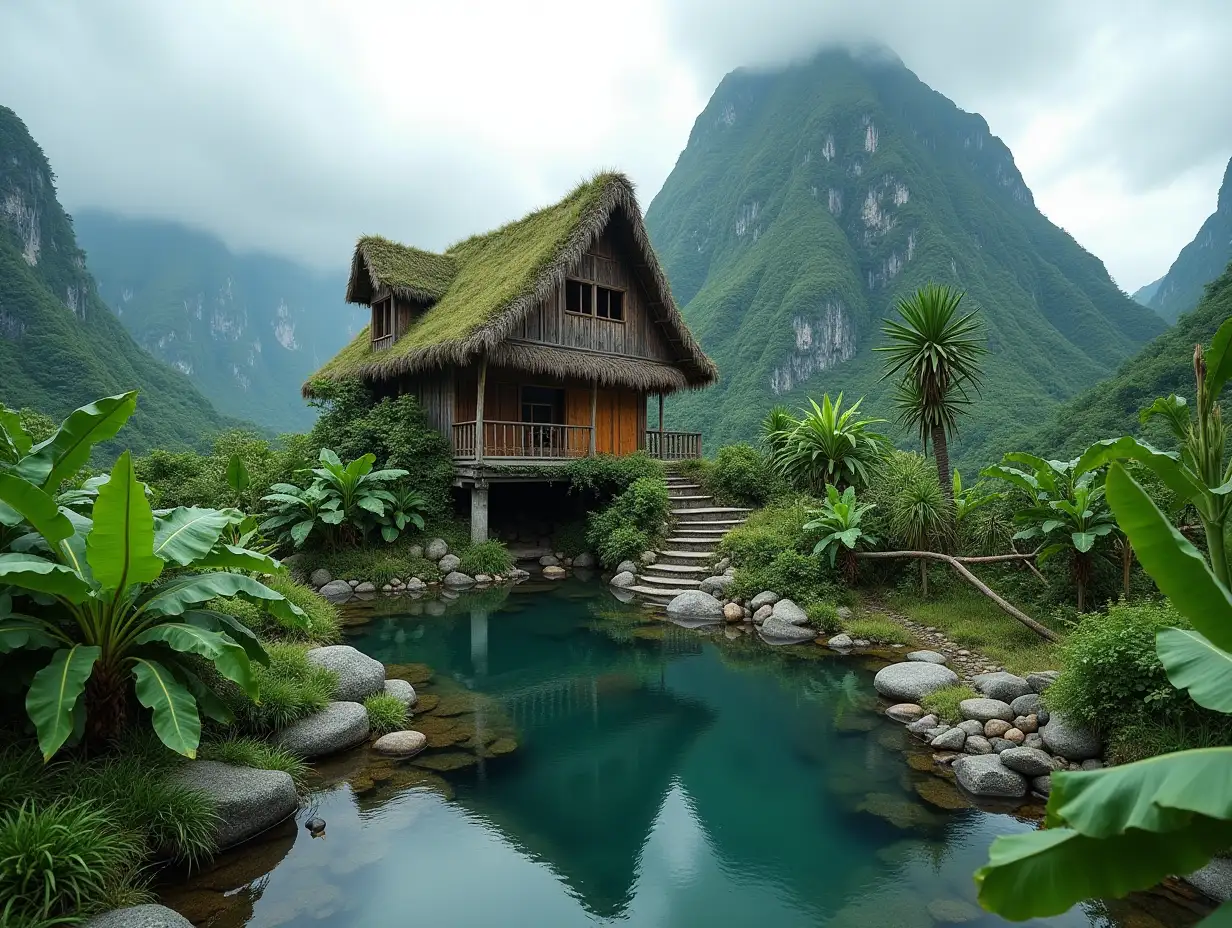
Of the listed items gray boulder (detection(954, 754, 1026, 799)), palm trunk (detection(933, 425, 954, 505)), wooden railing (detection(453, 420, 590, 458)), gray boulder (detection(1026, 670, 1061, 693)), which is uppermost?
wooden railing (detection(453, 420, 590, 458))

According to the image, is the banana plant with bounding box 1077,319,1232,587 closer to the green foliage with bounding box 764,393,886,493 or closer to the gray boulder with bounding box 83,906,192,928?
the gray boulder with bounding box 83,906,192,928

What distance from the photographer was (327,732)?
5.91 meters

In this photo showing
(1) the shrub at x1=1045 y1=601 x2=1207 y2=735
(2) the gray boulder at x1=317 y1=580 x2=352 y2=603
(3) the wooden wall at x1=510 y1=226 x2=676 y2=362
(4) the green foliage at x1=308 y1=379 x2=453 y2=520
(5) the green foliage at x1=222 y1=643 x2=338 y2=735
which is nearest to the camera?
(1) the shrub at x1=1045 y1=601 x2=1207 y2=735

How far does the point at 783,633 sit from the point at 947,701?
11.0 feet

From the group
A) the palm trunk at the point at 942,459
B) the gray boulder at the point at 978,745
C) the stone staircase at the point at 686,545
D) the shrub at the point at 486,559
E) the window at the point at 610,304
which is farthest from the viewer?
the window at the point at 610,304

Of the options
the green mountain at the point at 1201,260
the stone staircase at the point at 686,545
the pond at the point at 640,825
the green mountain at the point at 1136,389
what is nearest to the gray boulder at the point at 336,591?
the pond at the point at 640,825

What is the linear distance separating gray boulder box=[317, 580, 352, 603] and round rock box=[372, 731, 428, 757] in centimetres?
671

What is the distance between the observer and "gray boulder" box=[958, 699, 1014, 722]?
6.26m

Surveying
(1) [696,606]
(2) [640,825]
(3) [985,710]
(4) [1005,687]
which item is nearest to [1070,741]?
(3) [985,710]

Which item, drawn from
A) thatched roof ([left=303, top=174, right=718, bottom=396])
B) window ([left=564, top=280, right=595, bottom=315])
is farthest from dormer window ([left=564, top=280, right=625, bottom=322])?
thatched roof ([left=303, top=174, right=718, bottom=396])

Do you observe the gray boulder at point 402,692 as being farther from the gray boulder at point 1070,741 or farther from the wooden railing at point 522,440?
the wooden railing at point 522,440

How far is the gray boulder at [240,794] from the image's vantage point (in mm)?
4477

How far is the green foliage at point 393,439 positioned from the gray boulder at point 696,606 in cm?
607

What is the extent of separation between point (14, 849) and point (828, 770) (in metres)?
5.62
